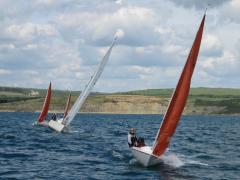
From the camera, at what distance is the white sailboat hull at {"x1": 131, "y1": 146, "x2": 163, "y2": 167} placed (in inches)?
1337

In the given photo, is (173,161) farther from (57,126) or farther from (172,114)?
(57,126)

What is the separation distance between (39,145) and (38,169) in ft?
52.4

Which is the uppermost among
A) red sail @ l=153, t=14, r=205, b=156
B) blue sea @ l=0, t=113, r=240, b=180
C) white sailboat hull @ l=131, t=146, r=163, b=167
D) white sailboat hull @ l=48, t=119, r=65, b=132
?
red sail @ l=153, t=14, r=205, b=156

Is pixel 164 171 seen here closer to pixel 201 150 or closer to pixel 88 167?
pixel 88 167

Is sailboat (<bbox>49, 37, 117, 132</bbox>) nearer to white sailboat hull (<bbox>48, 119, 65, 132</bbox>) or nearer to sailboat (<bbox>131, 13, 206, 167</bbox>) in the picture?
white sailboat hull (<bbox>48, 119, 65, 132</bbox>)

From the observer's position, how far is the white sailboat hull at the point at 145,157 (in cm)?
3397

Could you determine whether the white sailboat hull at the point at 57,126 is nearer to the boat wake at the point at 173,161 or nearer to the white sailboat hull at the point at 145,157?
the boat wake at the point at 173,161

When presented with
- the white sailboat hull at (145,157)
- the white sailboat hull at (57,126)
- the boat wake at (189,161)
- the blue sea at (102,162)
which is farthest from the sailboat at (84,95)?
the white sailboat hull at (145,157)

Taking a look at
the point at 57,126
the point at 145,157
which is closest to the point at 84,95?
the point at 57,126

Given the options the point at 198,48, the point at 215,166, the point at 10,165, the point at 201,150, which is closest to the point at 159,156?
the point at 215,166

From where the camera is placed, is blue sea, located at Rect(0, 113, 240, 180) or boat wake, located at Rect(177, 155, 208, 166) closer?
blue sea, located at Rect(0, 113, 240, 180)

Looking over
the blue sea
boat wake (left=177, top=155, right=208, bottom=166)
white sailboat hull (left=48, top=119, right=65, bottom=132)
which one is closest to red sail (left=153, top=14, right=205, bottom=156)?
the blue sea

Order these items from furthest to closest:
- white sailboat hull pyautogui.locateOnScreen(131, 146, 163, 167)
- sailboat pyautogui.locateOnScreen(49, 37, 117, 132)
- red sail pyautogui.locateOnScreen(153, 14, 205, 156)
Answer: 1. sailboat pyautogui.locateOnScreen(49, 37, 117, 132)
2. white sailboat hull pyautogui.locateOnScreen(131, 146, 163, 167)
3. red sail pyautogui.locateOnScreen(153, 14, 205, 156)

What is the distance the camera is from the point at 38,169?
107ft
